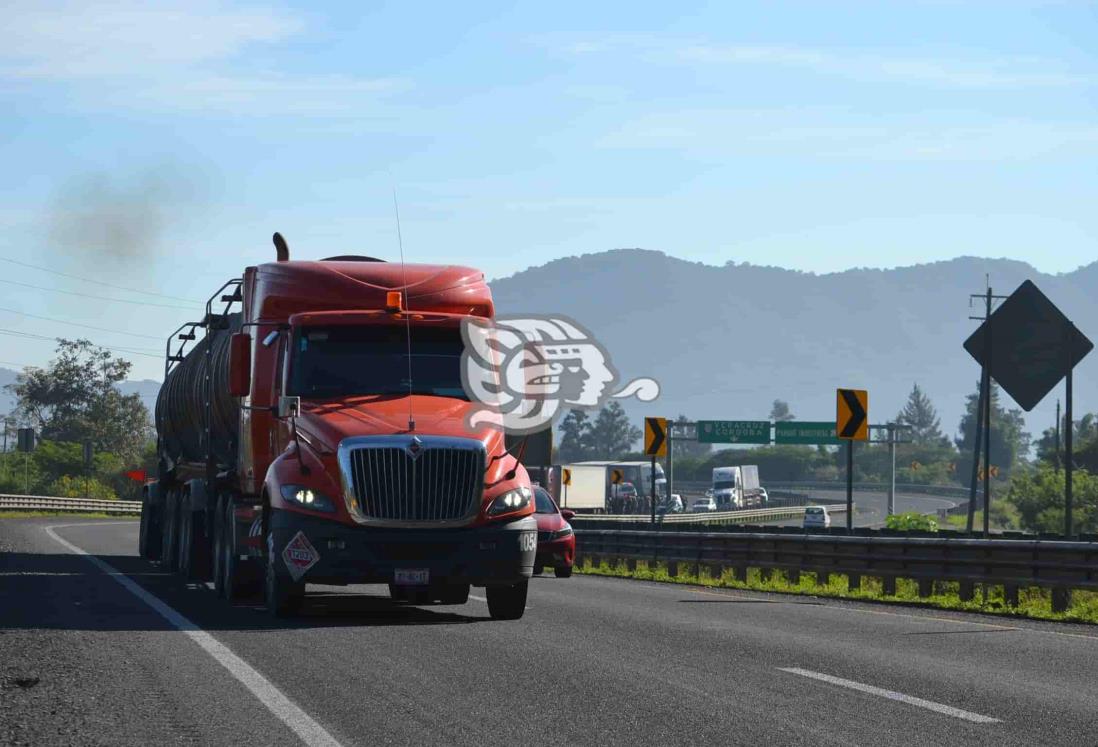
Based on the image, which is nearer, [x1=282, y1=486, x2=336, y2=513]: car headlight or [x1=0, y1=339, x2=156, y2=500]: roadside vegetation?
[x1=282, y1=486, x2=336, y2=513]: car headlight

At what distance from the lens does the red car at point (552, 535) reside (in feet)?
79.6

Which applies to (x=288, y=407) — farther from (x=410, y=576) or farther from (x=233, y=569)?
(x=233, y=569)

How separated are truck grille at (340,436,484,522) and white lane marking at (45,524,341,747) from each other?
1867 millimetres

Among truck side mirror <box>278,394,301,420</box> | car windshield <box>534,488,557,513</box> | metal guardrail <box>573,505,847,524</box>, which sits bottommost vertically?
metal guardrail <box>573,505,847,524</box>

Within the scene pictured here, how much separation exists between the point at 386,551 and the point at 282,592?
1.33m

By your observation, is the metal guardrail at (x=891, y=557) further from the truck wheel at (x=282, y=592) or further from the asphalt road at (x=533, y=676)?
the truck wheel at (x=282, y=592)

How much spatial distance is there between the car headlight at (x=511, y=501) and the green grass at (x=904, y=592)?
21.7 ft

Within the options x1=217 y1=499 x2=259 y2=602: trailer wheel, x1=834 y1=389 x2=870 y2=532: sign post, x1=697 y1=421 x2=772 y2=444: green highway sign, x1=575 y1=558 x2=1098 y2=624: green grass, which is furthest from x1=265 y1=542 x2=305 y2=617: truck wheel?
x1=697 y1=421 x2=772 y2=444: green highway sign

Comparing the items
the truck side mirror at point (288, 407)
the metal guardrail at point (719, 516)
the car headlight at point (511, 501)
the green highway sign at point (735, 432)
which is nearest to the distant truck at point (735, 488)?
the green highway sign at point (735, 432)

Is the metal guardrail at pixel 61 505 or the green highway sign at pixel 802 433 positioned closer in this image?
the metal guardrail at pixel 61 505

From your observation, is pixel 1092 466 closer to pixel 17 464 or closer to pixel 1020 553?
pixel 17 464

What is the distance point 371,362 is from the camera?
15.6m

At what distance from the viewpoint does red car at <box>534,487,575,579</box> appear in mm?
24250

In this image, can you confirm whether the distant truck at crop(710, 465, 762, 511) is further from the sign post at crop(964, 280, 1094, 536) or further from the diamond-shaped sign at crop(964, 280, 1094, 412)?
the diamond-shaped sign at crop(964, 280, 1094, 412)
